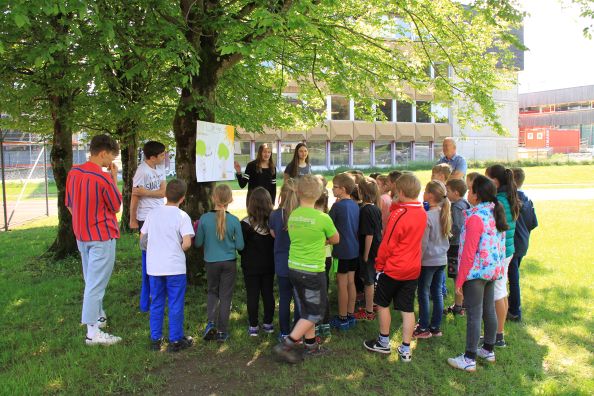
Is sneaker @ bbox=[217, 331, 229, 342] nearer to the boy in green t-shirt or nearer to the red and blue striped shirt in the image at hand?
the boy in green t-shirt

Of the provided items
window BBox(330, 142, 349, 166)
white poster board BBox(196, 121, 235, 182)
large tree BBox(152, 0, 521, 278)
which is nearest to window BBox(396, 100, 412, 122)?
window BBox(330, 142, 349, 166)

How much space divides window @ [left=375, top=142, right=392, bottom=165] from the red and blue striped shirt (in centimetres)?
3543

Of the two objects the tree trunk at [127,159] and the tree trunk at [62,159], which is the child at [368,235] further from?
the tree trunk at [127,159]

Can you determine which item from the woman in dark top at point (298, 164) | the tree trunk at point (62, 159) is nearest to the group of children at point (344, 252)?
the woman in dark top at point (298, 164)

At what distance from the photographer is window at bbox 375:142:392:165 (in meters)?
38.9

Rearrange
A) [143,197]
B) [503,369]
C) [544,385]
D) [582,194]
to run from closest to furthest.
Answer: [544,385], [503,369], [143,197], [582,194]

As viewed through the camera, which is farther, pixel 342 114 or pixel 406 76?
pixel 342 114

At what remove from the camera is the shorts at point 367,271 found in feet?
17.4

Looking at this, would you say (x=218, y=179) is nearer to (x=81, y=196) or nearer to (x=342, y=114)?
(x=81, y=196)

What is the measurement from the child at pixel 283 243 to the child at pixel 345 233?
1.90ft

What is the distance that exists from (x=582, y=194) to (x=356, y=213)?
1882 centimetres

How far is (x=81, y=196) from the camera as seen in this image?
456 cm

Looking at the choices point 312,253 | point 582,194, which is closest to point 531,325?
point 312,253

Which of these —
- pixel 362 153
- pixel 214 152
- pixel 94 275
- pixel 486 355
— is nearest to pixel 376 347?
pixel 486 355
